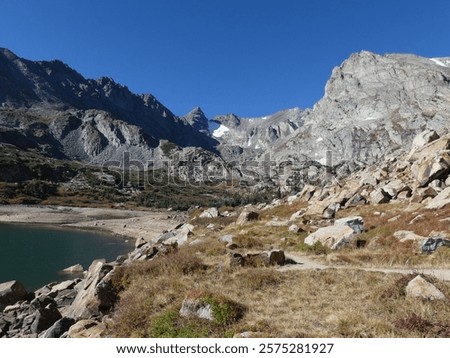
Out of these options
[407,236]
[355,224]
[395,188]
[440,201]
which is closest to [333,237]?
[355,224]

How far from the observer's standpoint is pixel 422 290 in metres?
13.2

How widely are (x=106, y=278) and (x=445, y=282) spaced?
16.3m

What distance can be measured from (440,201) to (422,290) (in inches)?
697

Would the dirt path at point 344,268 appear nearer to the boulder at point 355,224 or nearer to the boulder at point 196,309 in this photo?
the boulder at point 355,224

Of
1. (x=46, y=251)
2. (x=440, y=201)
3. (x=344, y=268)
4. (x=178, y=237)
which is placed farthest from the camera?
(x=46, y=251)

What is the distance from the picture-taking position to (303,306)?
13930 millimetres

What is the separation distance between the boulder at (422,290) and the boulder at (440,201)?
16.2 meters

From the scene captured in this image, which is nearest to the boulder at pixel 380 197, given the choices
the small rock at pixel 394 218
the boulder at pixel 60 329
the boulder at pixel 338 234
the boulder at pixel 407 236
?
the small rock at pixel 394 218

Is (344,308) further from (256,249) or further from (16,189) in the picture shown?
(16,189)

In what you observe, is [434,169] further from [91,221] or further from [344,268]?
[91,221]

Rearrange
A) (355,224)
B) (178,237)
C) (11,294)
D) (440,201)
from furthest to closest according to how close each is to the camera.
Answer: (178,237), (11,294), (440,201), (355,224)

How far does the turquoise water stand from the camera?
4656 centimetres

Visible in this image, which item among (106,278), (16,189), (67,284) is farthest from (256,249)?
(16,189)

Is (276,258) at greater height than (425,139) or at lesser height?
lesser
